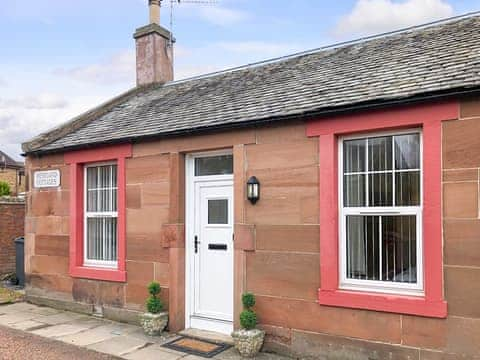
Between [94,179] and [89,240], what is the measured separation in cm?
111

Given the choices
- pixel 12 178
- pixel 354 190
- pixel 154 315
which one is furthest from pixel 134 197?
pixel 12 178

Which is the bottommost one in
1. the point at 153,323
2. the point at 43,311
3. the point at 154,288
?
the point at 43,311

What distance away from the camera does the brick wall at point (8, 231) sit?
10.1 m

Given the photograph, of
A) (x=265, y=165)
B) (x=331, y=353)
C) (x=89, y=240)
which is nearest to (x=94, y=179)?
(x=89, y=240)

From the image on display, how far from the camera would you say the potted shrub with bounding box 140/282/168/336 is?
5891mm

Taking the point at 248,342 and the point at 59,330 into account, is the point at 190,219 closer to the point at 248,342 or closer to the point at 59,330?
the point at 248,342

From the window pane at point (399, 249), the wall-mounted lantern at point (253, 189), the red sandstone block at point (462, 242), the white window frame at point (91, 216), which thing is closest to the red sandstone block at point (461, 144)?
the red sandstone block at point (462, 242)

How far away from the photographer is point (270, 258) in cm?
531

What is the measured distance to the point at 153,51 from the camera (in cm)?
991

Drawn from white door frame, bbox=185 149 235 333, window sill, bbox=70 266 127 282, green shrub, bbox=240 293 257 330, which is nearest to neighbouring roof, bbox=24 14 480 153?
white door frame, bbox=185 149 235 333

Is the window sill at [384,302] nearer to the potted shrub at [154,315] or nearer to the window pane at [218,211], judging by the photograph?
the window pane at [218,211]

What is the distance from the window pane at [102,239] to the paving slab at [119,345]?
164 cm

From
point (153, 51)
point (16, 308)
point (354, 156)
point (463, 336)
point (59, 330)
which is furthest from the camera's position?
point (153, 51)

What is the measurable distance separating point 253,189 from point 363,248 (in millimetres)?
1572
